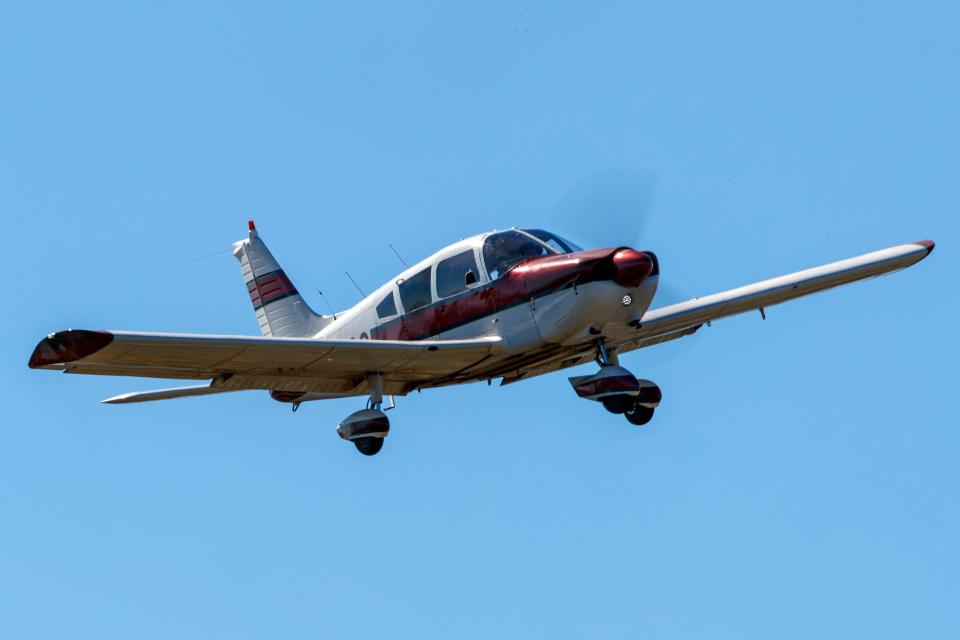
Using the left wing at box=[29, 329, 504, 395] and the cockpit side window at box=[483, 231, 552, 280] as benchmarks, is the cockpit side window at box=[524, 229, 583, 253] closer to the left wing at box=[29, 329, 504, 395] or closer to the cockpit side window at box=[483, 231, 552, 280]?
the cockpit side window at box=[483, 231, 552, 280]

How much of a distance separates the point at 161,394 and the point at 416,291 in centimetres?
444

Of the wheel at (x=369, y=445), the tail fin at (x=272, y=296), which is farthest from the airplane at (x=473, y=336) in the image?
the tail fin at (x=272, y=296)

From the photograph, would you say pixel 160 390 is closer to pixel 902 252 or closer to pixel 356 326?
pixel 356 326

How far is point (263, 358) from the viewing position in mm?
20203

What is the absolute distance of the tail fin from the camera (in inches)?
1024

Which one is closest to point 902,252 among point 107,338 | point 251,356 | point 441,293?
point 441,293

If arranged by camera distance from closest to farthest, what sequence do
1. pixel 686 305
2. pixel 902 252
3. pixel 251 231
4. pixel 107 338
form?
pixel 107 338, pixel 686 305, pixel 902 252, pixel 251 231

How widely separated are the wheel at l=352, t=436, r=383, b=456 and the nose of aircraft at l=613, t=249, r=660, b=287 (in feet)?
13.7

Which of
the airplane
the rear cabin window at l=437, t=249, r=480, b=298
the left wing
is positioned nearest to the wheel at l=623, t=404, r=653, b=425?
the airplane

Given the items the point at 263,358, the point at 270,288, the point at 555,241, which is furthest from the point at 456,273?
the point at 270,288

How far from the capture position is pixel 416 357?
69.6ft

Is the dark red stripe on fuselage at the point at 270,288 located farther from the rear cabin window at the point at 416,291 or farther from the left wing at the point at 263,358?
the rear cabin window at the point at 416,291

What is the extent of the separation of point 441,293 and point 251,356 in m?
3.21

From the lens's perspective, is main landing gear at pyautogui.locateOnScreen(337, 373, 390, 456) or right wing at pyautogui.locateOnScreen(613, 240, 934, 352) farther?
right wing at pyautogui.locateOnScreen(613, 240, 934, 352)
